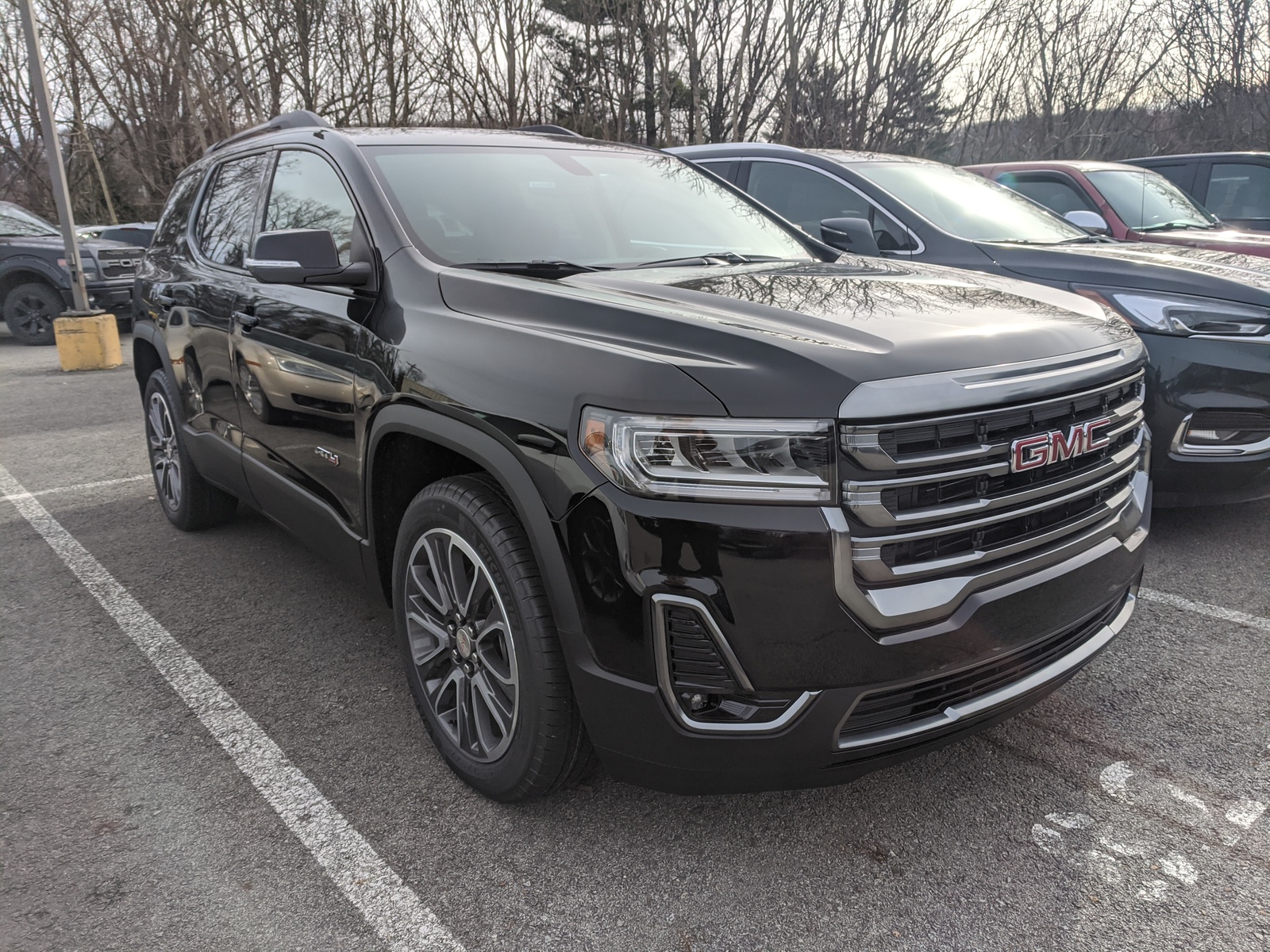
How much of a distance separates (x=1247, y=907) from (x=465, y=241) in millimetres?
2621

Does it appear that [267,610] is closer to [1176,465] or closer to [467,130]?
[467,130]

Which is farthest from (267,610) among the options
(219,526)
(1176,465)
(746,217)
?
(1176,465)

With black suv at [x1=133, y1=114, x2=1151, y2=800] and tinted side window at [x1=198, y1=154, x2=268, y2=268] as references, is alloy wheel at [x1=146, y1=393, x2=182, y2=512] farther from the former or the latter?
black suv at [x1=133, y1=114, x2=1151, y2=800]

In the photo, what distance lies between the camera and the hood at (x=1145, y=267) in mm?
4000

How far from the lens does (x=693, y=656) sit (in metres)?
1.88

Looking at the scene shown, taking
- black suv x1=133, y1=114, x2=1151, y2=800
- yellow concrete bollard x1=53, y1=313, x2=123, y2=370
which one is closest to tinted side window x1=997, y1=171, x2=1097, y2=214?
black suv x1=133, y1=114, x2=1151, y2=800

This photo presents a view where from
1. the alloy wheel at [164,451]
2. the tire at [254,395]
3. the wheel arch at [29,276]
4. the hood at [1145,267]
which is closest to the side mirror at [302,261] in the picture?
the tire at [254,395]

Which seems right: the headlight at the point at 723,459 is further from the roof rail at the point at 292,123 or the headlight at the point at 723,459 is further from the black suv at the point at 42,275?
the black suv at the point at 42,275

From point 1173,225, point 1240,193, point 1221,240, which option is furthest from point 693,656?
point 1240,193

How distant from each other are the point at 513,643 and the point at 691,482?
656 mm

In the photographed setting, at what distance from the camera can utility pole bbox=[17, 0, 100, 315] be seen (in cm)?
1018

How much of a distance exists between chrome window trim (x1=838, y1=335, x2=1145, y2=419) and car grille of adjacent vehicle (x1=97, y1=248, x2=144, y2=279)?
1346 centimetres

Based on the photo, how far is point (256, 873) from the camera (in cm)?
220

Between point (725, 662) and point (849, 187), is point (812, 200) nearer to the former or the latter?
point (849, 187)
